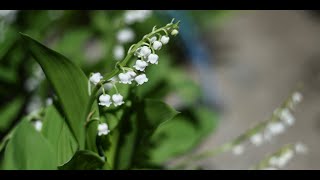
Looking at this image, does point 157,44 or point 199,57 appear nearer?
point 157,44

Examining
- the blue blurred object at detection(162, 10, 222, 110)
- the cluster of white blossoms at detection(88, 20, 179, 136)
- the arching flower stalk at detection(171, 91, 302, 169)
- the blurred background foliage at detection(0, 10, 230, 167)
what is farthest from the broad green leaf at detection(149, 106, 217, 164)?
the cluster of white blossoms at detection(88, 20, 179, 136)

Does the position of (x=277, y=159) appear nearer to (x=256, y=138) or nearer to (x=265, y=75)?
(x=256, y=138)

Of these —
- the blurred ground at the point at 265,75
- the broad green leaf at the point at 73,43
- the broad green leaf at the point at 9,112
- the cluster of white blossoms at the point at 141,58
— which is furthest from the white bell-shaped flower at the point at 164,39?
the blurred ground at the point at 265,75

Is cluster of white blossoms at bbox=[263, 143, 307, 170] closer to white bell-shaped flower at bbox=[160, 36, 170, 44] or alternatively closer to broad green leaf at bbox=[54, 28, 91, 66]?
white bell-shaped flower at bbox=[160, 36, 170, 44]

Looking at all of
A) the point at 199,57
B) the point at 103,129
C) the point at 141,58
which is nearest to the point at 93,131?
the point at 103,129

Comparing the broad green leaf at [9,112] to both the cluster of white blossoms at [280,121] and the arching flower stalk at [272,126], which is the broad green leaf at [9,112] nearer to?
the arching flower stalk at [272,126]
